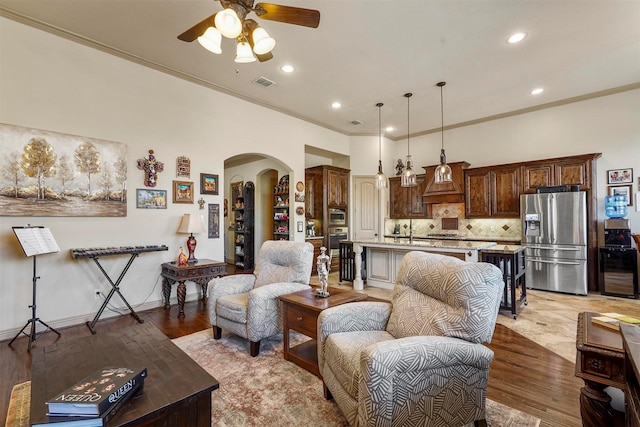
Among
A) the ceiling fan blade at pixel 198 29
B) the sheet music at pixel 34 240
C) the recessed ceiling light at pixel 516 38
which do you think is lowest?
the sheet music at pixel 34 240

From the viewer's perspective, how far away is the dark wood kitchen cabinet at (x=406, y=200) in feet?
23.7

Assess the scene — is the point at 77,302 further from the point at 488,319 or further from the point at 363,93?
the point at 363,93

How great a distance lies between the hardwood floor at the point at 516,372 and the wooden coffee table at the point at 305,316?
1.29m

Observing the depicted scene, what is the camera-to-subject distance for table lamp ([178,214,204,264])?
4102 millimetres

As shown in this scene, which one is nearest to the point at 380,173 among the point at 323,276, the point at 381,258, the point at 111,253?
the point at 381,258

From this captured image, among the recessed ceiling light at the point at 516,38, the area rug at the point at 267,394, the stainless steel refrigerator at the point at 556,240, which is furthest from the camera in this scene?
the stainless steel refrigerator at the point at 556,240

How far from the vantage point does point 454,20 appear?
3143 mm

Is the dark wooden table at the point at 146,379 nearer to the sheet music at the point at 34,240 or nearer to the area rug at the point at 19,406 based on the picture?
the area rug at the point at 19,406

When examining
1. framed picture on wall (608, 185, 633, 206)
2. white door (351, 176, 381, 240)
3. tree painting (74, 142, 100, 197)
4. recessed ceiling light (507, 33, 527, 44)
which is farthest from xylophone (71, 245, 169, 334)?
framed picture on wall (608, 185, 633, 206)

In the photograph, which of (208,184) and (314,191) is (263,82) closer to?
(208,184)

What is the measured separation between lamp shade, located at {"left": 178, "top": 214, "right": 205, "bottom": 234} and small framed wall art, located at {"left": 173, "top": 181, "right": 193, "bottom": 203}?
1.07 feet

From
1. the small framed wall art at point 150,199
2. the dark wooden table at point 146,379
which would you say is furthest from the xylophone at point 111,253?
the dark wooden table at point 146,379

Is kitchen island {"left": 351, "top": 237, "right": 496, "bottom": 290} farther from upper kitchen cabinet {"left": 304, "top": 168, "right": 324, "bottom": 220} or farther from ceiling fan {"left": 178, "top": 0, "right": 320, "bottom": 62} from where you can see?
ceiling fan {"left": 178, "top": 0, "right": 320, "bottom": 62}

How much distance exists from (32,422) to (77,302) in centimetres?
293
